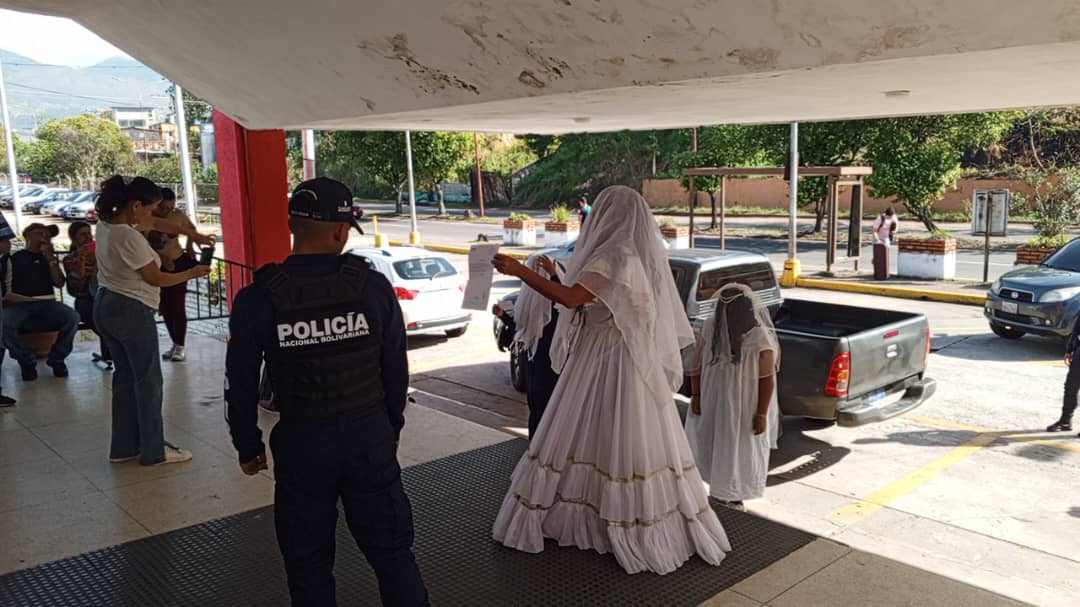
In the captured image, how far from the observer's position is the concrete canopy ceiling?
294 centimetres

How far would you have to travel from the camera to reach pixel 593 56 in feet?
12.4

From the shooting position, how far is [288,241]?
361 inches

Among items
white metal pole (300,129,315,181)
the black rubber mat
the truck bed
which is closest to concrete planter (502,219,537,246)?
white metal pole (300,129,315,181)

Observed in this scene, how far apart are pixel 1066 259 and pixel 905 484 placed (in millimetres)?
7549

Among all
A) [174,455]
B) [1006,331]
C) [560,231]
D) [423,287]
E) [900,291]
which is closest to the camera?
[174,455]

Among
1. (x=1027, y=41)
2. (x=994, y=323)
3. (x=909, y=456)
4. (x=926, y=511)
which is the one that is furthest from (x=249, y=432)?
(x=994, y=323)

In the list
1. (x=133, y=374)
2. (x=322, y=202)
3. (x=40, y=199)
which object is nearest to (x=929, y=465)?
(x=322, y=202)

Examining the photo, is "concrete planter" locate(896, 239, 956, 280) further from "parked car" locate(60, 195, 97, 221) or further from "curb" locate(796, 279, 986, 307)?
"parked car" locate(60, 195, 97, 221)

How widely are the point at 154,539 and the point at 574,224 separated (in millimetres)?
23362

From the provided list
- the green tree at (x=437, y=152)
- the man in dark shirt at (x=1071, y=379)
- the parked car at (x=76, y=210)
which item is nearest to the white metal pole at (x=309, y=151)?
the man in dark shirt at (x=1071, y=379)

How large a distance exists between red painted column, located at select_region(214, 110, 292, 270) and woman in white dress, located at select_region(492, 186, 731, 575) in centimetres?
515

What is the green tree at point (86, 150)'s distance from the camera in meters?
66.5

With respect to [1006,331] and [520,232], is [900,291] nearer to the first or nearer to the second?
[1006,331]

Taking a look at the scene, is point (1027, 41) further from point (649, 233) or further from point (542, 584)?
point (542, 584)
